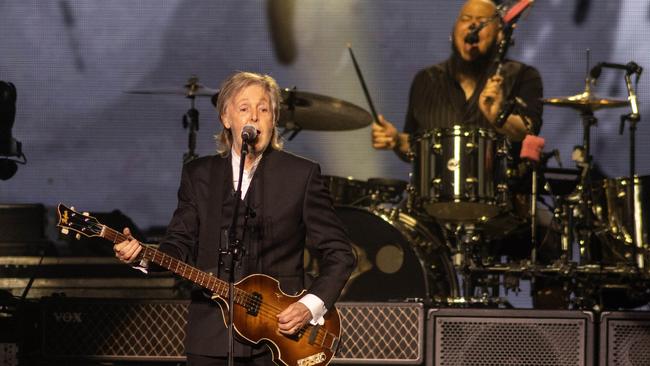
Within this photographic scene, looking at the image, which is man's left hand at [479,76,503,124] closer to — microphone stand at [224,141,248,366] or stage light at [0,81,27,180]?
stage light at [0,81,27,180]

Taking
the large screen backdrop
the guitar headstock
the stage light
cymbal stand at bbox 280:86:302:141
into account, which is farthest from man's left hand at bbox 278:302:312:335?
the stage light

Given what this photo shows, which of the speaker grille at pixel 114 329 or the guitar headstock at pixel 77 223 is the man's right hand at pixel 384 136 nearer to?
the speaker grille at pixel 114 329

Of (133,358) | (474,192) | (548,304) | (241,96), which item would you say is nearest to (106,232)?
(241,96)

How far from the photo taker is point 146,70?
8.21 meters

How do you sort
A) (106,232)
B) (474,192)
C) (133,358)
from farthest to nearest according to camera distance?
(474,192) < (133,358) < (106,232)

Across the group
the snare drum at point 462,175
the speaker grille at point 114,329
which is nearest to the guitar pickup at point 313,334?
the speaker grille at point 114,329

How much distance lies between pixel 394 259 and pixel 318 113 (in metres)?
1.15

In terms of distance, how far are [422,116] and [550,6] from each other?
1308 mm

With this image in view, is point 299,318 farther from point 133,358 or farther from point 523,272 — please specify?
point 523,272

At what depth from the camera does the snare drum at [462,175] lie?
6973 millimetres

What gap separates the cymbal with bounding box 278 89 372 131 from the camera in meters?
7.43

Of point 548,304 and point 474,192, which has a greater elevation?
point 474,192

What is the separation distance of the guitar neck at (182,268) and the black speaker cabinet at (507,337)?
76.3 inches

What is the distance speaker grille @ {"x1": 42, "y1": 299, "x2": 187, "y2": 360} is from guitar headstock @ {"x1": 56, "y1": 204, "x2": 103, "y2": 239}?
6.44 ft
